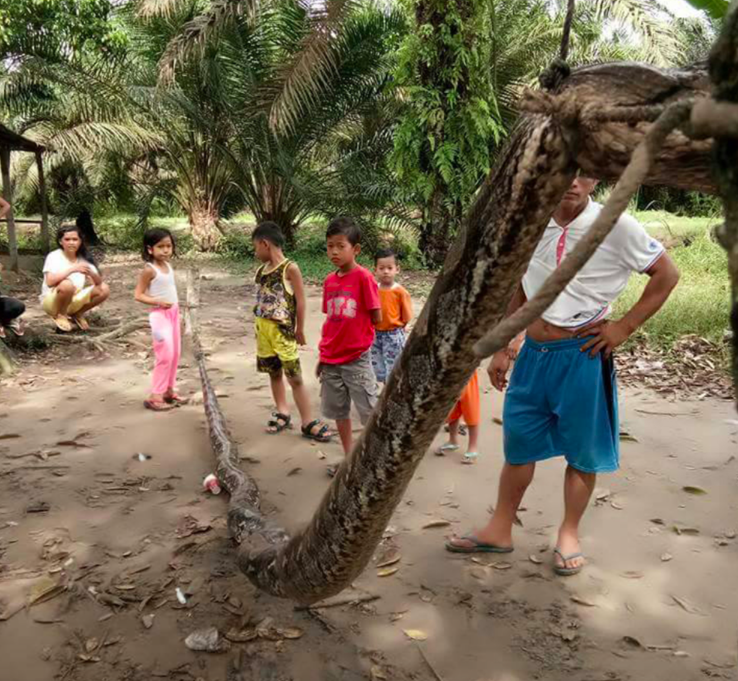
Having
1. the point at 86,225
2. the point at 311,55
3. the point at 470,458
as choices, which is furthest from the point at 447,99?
the point at 86,225

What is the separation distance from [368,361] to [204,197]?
10.9 metres

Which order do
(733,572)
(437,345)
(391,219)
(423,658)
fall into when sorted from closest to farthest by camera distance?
(437,345) < (423,658) < (733,572) < (391,219)

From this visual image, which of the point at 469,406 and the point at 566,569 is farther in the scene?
the point at 469,406

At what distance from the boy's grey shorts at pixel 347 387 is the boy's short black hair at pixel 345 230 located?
687 millimetres

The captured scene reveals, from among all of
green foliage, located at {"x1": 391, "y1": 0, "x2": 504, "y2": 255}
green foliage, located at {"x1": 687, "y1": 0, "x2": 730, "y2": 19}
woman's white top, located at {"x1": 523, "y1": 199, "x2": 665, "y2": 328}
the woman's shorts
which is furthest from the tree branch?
green foliage, located at {"x1": 391, "y1": 0, "x2": 504, "y2": 255}

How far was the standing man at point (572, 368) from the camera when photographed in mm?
2459

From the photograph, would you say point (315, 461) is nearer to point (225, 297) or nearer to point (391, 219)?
point (225, 297)

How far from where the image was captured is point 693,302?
6.58 meters

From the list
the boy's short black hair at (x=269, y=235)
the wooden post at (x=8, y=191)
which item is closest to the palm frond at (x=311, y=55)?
the wooden post at (x=8, y=191)

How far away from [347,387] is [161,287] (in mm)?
1896

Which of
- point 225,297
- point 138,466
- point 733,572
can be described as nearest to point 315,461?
point 138,466

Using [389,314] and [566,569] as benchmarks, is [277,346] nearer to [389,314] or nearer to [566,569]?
[389,314]

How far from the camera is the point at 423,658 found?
2.22 m

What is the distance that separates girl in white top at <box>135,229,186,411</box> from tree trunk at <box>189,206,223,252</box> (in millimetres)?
9271
